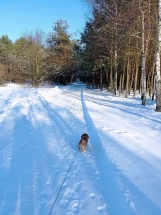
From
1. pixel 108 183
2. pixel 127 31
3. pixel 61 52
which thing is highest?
pixel 61 52

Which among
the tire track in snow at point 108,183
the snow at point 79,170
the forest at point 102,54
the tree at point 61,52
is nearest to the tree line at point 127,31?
the forest at point 102,54

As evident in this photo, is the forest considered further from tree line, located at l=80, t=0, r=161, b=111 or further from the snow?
the snow

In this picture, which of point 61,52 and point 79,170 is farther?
point 61,52

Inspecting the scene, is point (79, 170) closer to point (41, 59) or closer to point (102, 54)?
point (102, 54)

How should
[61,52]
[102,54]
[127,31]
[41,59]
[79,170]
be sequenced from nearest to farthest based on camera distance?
1. [79,170]
2. [127,31]
3. [102,54]
4. [41,59]
5. [61,52]

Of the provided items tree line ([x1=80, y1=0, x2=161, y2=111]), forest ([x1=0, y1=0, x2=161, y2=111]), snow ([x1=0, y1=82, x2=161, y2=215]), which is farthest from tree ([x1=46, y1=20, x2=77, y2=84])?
snow ([x1=0, y1=82, x2=161, y2=215])

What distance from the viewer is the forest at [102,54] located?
12470 millimetres

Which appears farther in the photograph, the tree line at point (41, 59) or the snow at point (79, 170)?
the tree line at point (41, 59)

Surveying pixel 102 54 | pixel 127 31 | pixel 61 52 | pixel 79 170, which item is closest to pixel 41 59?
pixel 61 52

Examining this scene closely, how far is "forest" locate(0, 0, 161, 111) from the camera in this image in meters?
12.5

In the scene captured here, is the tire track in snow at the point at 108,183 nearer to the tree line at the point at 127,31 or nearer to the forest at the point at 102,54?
the forest at the point at 102,54

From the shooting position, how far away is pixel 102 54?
21531mm

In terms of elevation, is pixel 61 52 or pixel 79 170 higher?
pixel 61 52

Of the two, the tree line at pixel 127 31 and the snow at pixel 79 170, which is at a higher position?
the tree line at pixel 127 31
